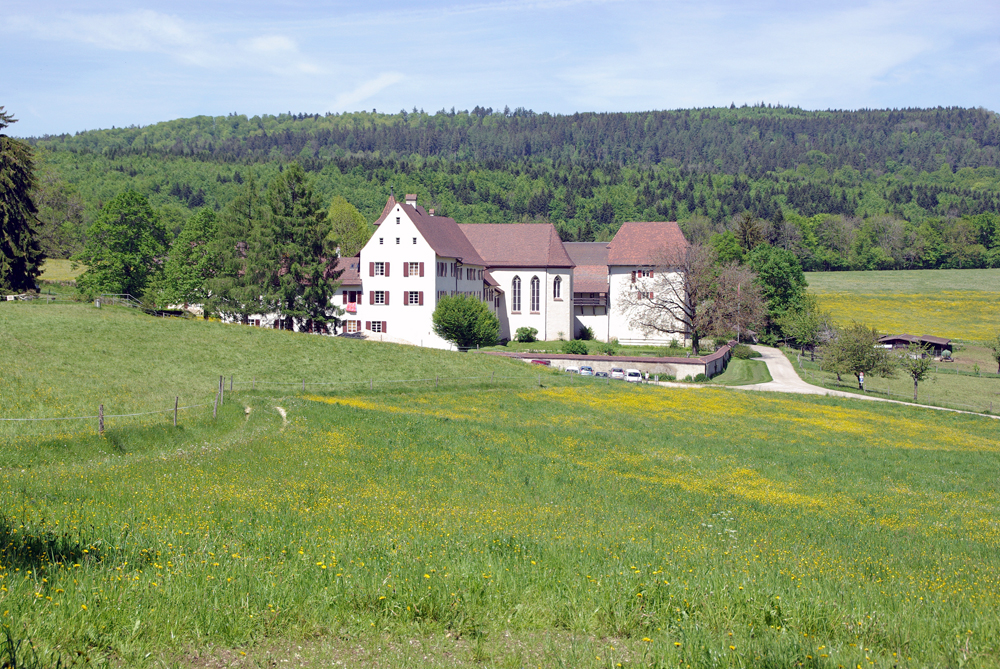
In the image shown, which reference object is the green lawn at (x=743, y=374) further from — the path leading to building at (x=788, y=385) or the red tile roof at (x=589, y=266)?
the red tile roof at (x=589, y=266)

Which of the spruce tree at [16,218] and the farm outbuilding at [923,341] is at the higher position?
the spruce tree at [16,218]

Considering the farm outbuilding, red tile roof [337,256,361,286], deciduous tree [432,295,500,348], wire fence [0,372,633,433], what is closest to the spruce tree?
red tile roof [337,256,361,286]

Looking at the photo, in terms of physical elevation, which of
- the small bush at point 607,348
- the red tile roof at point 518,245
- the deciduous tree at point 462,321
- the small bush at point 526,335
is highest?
the red tile roof at point 518,245

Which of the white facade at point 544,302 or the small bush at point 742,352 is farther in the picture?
the white facade at point 544,302

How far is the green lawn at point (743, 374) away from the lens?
2438 inches

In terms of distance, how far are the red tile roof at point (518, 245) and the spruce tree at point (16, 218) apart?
43226 mm

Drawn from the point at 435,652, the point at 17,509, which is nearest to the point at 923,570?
the point at 435,652

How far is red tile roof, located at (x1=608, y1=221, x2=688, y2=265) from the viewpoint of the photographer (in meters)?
85.6

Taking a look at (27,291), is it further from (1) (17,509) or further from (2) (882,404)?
(2) (882,404)

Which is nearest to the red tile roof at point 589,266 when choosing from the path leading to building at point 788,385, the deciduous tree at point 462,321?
the path leading to building at point 788,385

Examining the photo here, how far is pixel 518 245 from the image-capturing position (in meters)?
86.8

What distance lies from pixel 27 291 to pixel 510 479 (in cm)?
5693

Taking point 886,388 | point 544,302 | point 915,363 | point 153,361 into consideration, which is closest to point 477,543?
point 153,361

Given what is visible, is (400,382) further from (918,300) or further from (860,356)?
(918,300)
